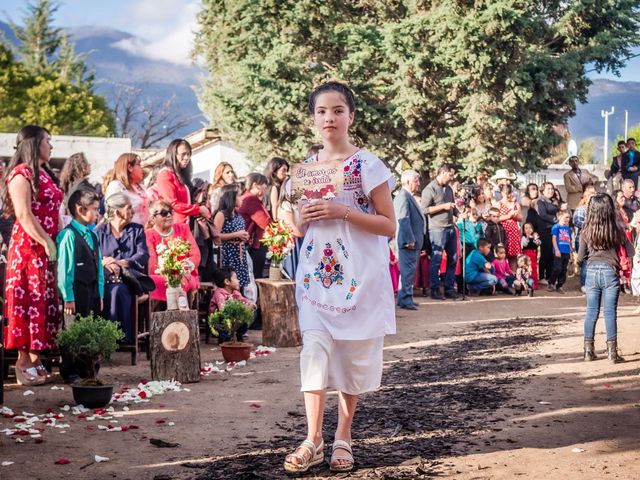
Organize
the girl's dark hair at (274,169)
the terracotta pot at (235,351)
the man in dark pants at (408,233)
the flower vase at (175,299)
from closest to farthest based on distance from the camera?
the flower vase at (175,299) → the terracotta pot at (235,351) → the girl's dark hair at (274,169) → the man in dark pants at (408,233)

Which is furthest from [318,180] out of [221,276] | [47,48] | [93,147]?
[47,48]

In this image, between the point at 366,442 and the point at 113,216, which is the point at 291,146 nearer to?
the point at 113,216

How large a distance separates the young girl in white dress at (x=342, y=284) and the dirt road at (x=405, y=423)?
0.43 m

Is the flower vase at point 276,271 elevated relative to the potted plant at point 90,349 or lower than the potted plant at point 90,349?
elevated

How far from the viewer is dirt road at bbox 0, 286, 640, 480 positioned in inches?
199

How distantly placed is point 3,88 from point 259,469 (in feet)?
187

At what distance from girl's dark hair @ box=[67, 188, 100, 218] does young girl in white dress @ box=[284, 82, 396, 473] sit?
145 inches

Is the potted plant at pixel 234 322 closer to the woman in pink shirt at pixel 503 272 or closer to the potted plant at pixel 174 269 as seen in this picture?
the potted plant at pixel 174 269

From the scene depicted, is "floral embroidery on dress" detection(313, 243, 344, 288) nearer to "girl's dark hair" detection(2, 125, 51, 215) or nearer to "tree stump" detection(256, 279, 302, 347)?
"girl's dark hair" detection(2, 125, 51, 215)

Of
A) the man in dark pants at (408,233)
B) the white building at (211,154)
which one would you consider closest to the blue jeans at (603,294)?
the man in dark pants at (408,233)

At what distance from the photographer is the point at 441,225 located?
1595 centimetres

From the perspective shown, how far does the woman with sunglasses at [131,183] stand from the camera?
396 inches

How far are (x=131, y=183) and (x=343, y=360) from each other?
5.89 metres

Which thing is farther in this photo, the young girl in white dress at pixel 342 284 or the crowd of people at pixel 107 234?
the crowd of people at pixel 107 234
